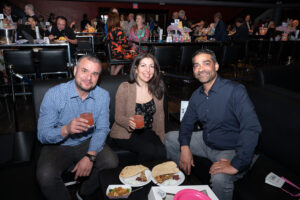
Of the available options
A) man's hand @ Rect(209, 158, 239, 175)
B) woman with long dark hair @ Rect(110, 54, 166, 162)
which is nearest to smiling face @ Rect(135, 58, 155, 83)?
woman with long dark hair @ Rect(110, 54, 166, 162)

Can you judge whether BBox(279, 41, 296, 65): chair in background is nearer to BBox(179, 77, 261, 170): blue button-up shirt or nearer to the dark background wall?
the dark background wall

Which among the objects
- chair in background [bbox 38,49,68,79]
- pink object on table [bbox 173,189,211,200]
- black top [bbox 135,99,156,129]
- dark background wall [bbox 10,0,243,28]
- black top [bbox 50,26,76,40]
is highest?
dark background wall [bbox 10,0,243,28]

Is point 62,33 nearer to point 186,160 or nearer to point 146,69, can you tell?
point 146,69

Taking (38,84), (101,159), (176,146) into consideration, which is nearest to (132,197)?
(101,159)

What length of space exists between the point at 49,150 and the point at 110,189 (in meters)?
0.70

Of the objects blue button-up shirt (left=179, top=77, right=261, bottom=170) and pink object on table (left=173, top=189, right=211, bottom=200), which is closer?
pink object on table (left=173, top=189, right=211, bottom=200)

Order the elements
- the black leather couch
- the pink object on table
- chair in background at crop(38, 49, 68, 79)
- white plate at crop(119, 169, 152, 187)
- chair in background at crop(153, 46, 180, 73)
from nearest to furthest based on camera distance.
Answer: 1. the pink object on table
2. white plate at crop(119, 169, 152, 187)
3. the black leather couch
4. chair in background at crop(38, 49, 68, 79)
5. chair in background at crop(153, 46, 180, 73)

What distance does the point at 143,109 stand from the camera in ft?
6.99

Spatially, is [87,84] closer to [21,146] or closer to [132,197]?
[21,146]

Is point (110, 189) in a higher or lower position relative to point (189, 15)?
lower

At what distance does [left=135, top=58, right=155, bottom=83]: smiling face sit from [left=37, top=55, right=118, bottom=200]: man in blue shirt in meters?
0.38

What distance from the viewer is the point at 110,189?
4.50 ft

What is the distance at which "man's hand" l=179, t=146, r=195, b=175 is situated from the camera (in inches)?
72.1

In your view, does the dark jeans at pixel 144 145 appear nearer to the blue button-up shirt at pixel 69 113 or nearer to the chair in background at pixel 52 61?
the blue button-up shirt at pixel 69 113
